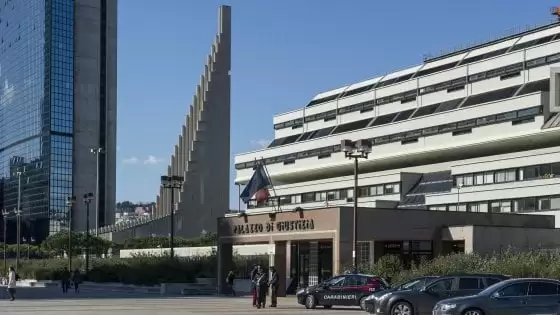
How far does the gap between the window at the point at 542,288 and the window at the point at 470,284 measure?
151 inches

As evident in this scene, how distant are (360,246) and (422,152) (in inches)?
2070

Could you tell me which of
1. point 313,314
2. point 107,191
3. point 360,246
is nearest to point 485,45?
point 360,246

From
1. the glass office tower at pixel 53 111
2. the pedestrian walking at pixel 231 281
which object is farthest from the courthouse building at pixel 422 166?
the glass office tower at pixel 53 111

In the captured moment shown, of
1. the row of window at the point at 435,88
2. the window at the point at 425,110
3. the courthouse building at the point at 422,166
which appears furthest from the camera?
the window at the point at 425,110

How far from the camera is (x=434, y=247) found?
44.8m

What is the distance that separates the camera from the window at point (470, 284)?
2516cm

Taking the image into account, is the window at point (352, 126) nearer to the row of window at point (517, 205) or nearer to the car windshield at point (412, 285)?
Answer: the row of window at point (517, 205)

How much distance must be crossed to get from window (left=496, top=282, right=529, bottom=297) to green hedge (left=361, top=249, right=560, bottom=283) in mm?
12780

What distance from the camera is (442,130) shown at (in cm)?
9356

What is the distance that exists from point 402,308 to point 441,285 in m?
1.41

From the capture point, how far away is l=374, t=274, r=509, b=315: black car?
80.9ft

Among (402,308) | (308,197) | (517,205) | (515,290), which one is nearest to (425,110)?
(308,197)

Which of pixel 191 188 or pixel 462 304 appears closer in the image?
pixel 462 304

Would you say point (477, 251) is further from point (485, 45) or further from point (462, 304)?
point (485, 45)
